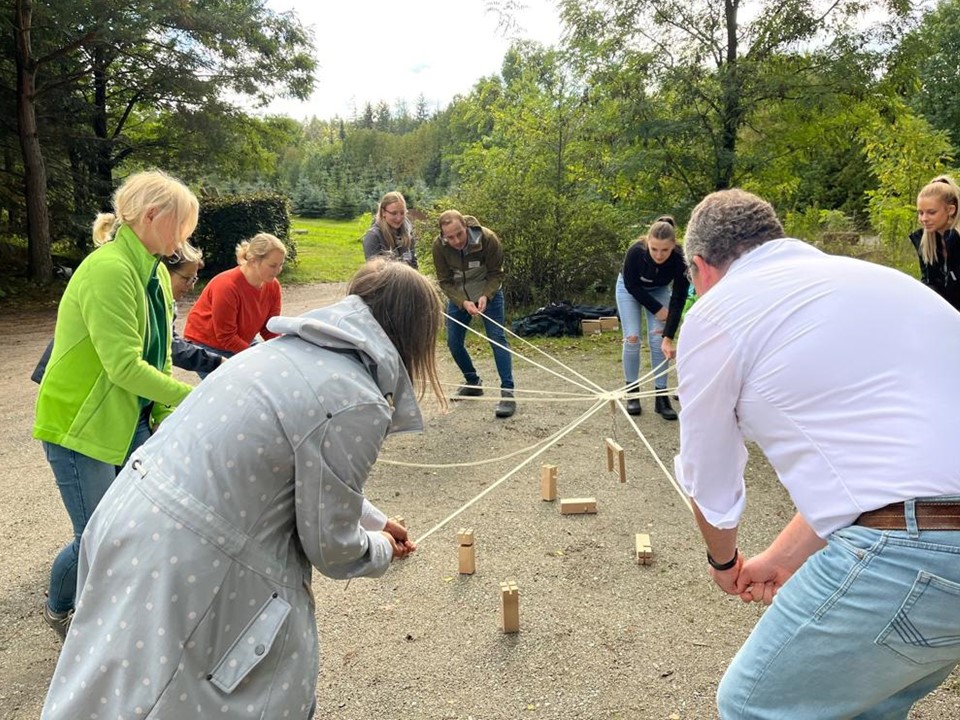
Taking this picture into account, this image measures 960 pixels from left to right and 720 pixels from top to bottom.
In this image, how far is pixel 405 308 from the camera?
6.02 feet

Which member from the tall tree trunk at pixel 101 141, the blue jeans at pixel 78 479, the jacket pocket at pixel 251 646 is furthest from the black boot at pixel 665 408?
the tall tree trunk at pixel 101 141

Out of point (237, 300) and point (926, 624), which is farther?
point (237, 300)

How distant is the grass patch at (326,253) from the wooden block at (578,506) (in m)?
12.0

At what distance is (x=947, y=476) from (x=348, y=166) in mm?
49124

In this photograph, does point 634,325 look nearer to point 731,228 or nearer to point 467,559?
point 467,559

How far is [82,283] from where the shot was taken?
2.53 m

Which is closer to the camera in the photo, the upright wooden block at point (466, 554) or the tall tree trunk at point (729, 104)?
the upright wooden block at point (466, 554)

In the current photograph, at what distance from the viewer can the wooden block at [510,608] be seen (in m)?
3.21

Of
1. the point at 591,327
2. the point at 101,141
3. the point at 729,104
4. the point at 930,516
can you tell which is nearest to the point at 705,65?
the point at 729,104

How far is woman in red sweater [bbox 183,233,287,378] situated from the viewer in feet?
15.1

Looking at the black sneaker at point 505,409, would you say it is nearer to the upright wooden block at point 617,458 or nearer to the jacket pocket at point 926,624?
the upright wooden block at point 617,458

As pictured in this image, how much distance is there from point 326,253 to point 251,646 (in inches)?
872

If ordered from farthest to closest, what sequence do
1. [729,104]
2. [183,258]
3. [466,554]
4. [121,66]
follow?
[121,66] → [729,104] → [466,554] → [183,258]

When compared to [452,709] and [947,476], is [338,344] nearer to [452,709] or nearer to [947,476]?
[947,476]
